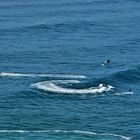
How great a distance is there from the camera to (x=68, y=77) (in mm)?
118688

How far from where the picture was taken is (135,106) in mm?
102500

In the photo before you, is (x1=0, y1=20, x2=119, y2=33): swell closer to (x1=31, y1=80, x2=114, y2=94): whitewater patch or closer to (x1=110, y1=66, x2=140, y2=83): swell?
(x1=110, y1=66, x2=140, y2=83): swell

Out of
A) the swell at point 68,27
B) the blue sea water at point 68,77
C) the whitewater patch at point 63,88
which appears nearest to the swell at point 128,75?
the blue sea water at point 68,77

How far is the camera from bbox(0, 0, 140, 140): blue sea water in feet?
305

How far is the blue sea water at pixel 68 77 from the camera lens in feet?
305

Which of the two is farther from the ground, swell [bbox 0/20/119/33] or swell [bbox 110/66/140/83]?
swell [bbox 0/20/119/33]

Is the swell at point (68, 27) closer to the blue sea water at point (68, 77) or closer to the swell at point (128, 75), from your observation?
the blue sea water at point (68, 77)

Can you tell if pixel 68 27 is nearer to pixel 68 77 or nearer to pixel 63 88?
pixel 68 77

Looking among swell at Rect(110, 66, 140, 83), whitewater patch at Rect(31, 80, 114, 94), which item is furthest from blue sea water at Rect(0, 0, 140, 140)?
whitewater patch at Rect(31, 80, 114, 94)

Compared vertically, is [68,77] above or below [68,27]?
below

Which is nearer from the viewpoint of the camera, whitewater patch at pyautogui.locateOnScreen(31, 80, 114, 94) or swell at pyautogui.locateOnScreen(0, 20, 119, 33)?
whitewater patch at pyautogui.locateOnScreen(31, 80, 114, 94)

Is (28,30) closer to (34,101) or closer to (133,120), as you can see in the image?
(34,101)

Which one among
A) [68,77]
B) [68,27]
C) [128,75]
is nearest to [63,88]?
[68,77]

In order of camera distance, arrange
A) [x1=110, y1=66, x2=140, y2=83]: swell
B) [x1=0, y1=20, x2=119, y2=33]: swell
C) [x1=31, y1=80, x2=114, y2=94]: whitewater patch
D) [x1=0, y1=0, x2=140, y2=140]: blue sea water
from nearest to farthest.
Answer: [x1=0, y1=0, x2=140, y2=140]: blue sea water < [x1=31, y1=80, x2=114, y2=94]: whitewater patch < [x1=110, y1=66, x2=140, y2=83]: swell < [x1=0, y1=20, x2=119, y2=33]: swell
